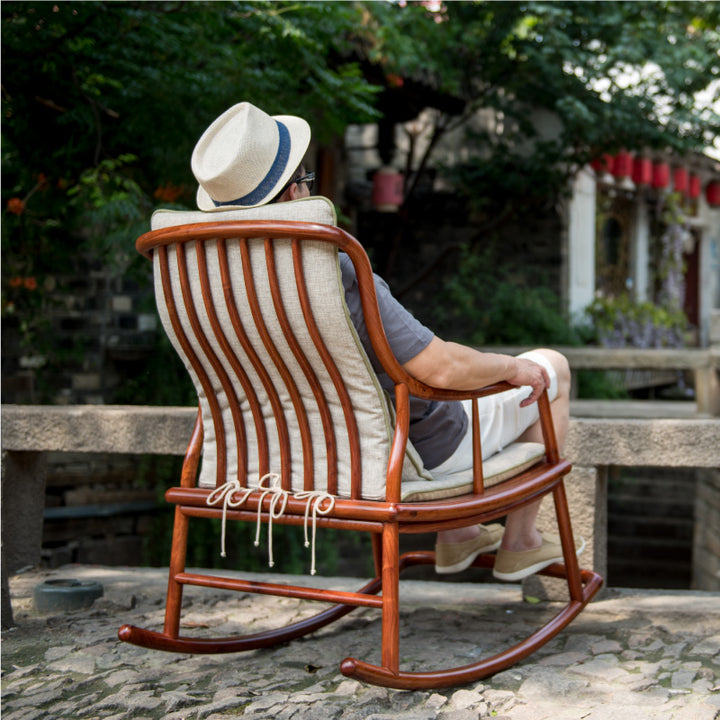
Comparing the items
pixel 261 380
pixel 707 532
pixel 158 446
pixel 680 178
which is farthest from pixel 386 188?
pixel 261 380

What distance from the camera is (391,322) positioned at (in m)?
1.91

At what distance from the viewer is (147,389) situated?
6496mm

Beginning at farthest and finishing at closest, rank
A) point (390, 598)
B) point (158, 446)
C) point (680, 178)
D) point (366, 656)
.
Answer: point (680, 178) → point (158, 446) → point (366, 656) → point (390, 598)

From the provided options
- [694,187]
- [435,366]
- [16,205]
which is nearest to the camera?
[435,366]

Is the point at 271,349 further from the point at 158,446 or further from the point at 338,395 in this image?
the point at 158,446

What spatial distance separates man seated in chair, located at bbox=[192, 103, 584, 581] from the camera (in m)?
1.92

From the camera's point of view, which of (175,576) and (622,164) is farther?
(622,164)

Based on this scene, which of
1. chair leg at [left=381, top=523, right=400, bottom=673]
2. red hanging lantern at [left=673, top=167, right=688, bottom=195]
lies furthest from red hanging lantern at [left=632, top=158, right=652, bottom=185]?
chair leg at [left=381, top=523, right=400, bottom=673]

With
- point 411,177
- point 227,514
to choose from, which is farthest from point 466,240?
point 227,514

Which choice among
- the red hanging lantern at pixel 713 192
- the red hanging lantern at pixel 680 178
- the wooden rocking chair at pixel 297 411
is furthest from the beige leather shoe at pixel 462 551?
the red hanging lantern at pixel 713 192

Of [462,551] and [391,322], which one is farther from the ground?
[391,322]

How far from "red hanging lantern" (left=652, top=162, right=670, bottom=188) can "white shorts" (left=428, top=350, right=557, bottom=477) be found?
10401 millimetres

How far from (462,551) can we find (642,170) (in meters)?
9.86

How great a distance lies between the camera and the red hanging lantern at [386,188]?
982cm
